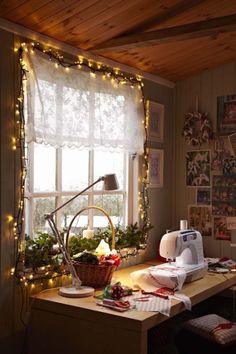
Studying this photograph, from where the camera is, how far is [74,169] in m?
3.62

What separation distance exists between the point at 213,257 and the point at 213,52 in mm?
1828

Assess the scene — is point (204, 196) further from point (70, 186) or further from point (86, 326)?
point (86, 326)

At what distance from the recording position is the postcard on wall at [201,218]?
14.6 feet

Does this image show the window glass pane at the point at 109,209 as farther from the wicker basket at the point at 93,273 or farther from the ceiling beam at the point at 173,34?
the ceiling beam at the point at 173,34

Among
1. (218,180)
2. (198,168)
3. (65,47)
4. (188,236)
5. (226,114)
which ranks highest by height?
(65,47)

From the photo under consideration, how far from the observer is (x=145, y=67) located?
13.5 feet

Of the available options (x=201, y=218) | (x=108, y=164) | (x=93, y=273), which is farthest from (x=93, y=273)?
(x=201, y=218)

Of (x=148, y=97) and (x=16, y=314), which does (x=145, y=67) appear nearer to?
(x=148, y=97)

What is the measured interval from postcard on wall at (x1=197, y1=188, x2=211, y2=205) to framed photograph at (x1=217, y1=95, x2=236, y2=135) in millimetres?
541

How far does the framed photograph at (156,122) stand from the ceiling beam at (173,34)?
3.16ft

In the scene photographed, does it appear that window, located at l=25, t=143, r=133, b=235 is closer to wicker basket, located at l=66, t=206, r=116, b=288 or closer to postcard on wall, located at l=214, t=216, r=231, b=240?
wicker basket, located at l=66, t=206, r=116, b=288

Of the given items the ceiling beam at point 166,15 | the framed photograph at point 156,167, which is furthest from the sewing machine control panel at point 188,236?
the ceiling beam at point 166,15

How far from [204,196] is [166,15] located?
1808 millimetres

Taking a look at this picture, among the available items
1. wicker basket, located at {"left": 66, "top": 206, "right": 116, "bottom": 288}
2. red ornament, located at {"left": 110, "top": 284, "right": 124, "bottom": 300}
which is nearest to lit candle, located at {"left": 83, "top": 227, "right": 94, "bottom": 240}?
wicker basket, located at {"left": 66, "top": 206, "right": 116, "bottom": 288}
